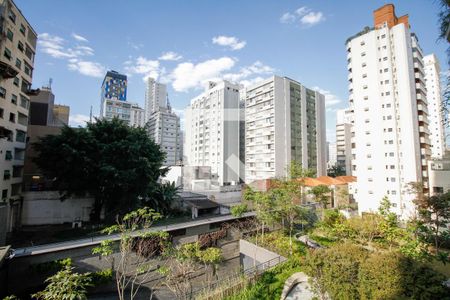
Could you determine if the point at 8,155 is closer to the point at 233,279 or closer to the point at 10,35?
the point at 10,35

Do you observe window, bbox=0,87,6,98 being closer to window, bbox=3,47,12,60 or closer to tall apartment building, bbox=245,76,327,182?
window, bbox=3,47,12,60

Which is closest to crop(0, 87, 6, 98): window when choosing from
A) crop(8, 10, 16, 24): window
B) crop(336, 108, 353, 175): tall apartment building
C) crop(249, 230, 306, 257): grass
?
crop(8, 10, 16, 24): window

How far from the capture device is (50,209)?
72.6 feet

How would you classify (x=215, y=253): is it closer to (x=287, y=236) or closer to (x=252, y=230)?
(x=252, y=230)

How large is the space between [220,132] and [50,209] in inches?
1396

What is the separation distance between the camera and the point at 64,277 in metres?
5.91

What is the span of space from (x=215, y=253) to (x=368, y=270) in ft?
32.4

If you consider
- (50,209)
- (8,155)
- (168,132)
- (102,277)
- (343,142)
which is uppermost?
(168,132)

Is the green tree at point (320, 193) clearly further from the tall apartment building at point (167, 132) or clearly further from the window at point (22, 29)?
the tall apartment building at point (167, 132)

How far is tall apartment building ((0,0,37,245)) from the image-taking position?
19.1m

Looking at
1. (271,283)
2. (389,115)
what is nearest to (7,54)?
(271,283)

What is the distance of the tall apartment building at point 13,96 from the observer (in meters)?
19.1

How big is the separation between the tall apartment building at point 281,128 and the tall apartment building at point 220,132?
15.7 feet

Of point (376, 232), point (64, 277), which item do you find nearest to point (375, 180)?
point (376, 232)
